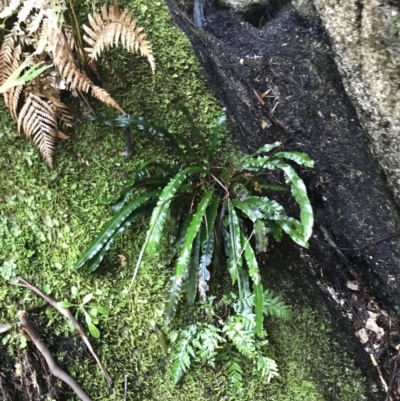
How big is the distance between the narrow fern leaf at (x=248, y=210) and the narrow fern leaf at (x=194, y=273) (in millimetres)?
252

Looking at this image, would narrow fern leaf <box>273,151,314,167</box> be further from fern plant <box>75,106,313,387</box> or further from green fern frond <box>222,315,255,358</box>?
green fern frond <box>222,315,255,358</box>

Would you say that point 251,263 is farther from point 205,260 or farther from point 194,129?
point 194,129

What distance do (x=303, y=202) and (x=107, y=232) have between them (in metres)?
0.95

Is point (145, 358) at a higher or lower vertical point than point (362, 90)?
lower

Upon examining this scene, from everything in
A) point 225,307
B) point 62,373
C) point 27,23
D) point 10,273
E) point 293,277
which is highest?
point 27,23

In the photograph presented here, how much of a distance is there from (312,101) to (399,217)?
1.03 m

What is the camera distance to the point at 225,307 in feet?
7.21

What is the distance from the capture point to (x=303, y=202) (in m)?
1.93

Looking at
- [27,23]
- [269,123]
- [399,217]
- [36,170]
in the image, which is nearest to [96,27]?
[27,23]

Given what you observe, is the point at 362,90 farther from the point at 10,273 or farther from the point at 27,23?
the point at 10,273

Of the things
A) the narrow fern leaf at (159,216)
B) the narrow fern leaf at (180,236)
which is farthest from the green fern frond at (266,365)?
the narrow fern leaf at (159,216)

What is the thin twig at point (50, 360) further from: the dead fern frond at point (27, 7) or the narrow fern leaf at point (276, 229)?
the dead fern frond at point (27, 7)

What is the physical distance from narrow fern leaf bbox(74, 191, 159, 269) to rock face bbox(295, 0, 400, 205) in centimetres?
154

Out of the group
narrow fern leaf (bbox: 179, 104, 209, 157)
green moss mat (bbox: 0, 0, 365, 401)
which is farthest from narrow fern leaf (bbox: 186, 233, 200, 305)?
narrow fern leaf (bbox: 179, 104, 209, 157)
